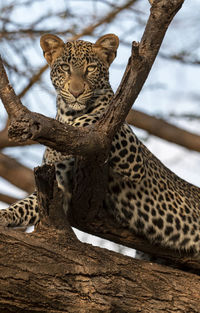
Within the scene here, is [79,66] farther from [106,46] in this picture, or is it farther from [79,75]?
[106,46]

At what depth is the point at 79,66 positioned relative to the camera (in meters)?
4.97

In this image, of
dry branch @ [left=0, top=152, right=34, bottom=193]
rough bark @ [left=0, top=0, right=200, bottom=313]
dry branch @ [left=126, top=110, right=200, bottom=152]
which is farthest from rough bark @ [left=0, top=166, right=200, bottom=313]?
dry branch @ [left=0, top=152, right=34, bottom=193]

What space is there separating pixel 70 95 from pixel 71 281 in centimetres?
152

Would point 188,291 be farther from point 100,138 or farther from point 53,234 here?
point 100,138

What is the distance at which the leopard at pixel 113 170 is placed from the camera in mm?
4613

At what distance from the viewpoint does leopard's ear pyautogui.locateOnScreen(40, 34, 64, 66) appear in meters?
5.23

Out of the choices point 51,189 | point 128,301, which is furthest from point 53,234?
point 128,301

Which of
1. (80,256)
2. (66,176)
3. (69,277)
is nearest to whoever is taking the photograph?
(69,277)

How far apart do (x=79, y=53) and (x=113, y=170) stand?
1.10m

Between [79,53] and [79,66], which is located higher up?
[79,53]

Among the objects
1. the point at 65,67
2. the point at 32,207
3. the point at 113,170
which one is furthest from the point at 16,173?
the point at 113,170

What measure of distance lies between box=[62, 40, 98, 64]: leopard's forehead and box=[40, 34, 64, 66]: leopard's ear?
0.20ft

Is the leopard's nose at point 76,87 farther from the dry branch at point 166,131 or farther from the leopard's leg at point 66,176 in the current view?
the dry branch at point 166,131

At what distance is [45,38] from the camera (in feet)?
17.2
